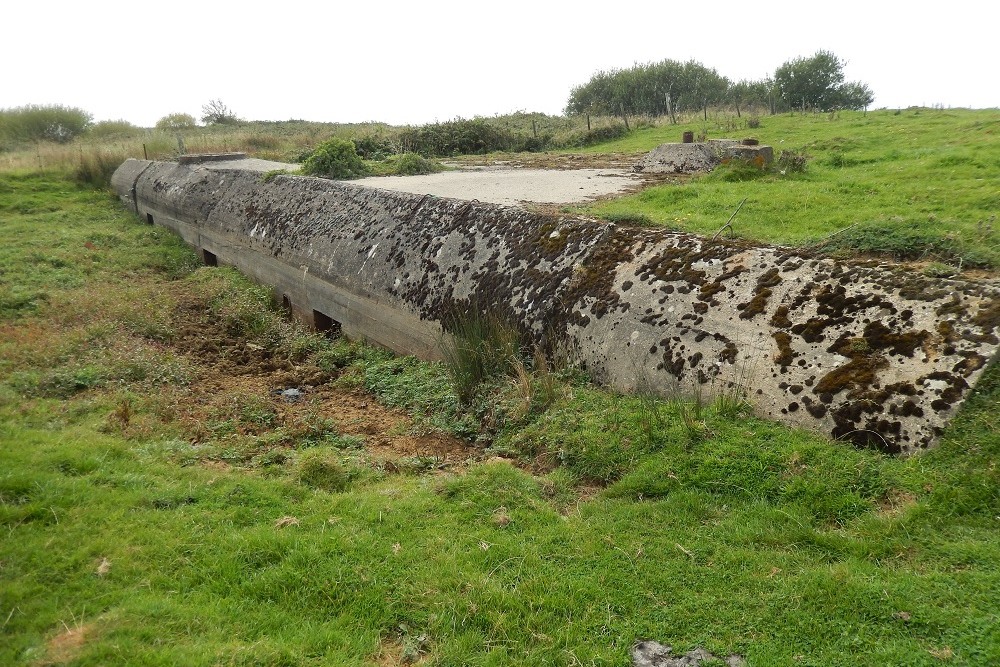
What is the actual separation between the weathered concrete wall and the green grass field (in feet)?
0.87

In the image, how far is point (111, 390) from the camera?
7.26 meters

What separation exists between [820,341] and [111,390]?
Result: 23.7 feet

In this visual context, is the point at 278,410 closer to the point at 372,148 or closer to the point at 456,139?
the point at 372,148

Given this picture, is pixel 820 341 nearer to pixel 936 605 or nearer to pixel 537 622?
pixel 936 605

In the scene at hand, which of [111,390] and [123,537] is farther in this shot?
[111,390]

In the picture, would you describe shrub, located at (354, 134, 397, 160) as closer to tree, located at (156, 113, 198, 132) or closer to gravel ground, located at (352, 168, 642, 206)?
gravel ground, located at (352, 168, 642, 206)

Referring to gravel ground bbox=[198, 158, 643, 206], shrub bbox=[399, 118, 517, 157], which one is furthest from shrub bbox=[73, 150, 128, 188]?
gravel ground bbox=[198, 158, 643, 206]

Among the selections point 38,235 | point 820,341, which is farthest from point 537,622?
point 38,235

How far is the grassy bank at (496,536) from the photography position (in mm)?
3012

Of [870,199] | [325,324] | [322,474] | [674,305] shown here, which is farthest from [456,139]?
[322,474]

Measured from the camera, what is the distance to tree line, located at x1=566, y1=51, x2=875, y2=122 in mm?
51031

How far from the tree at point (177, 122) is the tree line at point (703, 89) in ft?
102

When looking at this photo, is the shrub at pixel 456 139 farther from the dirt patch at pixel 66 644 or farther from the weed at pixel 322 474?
the dirt patch at pixel 66 644

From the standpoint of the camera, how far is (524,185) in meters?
12.4
